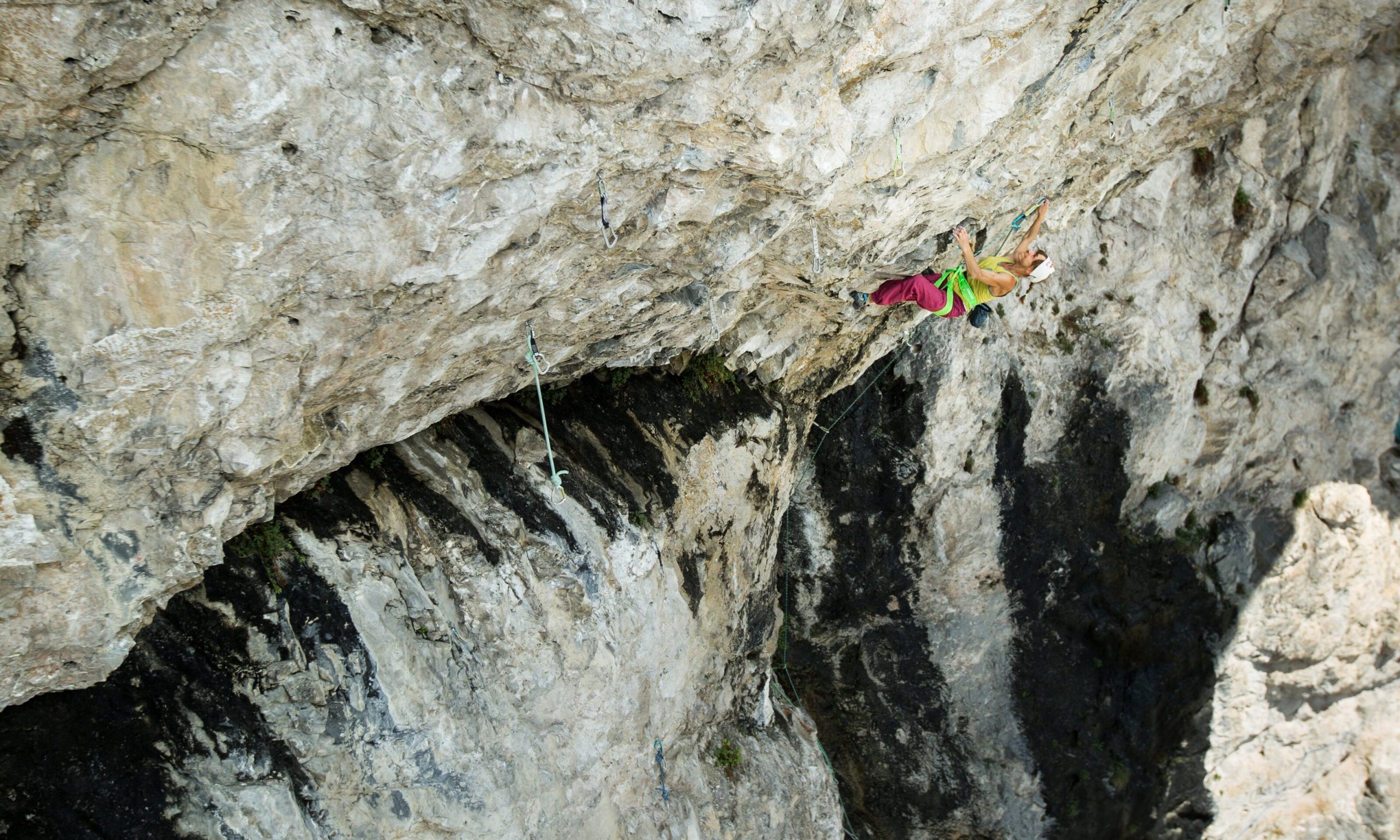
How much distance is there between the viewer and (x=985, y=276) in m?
6.69

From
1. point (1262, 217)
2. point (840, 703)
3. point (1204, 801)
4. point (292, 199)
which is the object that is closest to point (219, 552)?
point (292, 199)

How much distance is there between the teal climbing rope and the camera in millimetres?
5613

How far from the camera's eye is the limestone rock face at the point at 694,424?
380 centimetres

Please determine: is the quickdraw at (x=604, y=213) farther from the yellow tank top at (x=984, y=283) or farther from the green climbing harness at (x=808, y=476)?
the green climbing harness at (x=808, y=476)

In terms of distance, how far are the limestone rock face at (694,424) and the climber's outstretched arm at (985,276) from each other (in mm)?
456

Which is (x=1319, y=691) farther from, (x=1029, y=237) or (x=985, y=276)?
(x=985, y=276)

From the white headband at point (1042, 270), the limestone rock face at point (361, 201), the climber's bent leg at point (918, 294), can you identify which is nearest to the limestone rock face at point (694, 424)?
the limestone rock face at point (361, 201)

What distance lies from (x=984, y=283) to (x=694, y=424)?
2.78m

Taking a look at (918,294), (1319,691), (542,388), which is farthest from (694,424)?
(1319,691)

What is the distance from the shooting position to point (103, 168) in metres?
3.50

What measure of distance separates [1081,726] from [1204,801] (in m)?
2.43

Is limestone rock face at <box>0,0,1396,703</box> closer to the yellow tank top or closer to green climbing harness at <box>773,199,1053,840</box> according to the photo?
the yellow tank top

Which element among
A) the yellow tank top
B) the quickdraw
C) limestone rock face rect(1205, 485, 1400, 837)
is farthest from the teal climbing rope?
limestone rock face rect(1205, 485, 1400, 837)

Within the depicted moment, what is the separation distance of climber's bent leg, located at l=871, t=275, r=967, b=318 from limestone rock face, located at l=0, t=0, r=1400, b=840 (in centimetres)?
16
